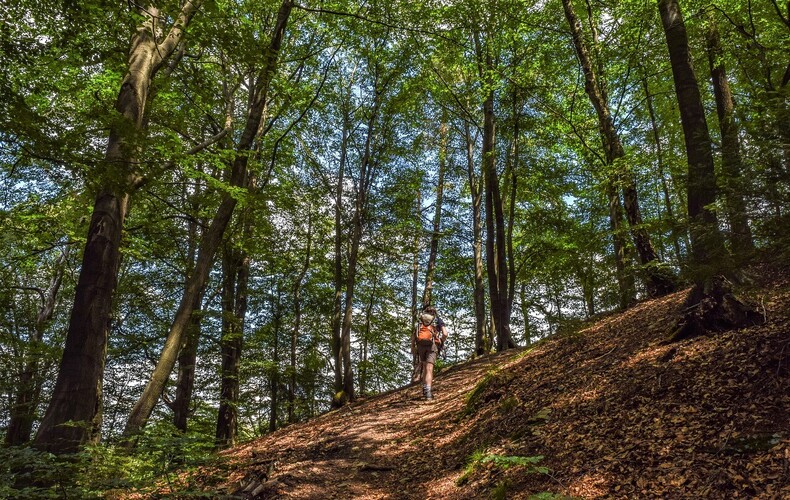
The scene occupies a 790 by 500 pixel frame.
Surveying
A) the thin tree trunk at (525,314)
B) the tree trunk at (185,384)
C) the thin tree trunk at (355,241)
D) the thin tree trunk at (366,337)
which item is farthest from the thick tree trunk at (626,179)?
the thin tree trunk at (525,314)

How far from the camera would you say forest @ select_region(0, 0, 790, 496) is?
16.1 ft

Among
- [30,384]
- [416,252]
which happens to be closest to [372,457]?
[30,384]

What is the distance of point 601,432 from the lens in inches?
162

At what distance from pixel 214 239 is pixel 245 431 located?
1386cm

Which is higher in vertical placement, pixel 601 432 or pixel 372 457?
pixel 601 432

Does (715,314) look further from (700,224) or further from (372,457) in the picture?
(372,457)

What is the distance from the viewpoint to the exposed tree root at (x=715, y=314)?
4715mm

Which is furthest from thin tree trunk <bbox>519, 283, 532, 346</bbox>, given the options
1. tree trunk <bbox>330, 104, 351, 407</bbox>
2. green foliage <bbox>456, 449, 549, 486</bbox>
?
green foliage <bbox>456, 449, 549, 486</bbox>

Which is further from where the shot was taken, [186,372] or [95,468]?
[186,372]

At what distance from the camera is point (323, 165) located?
608 inches

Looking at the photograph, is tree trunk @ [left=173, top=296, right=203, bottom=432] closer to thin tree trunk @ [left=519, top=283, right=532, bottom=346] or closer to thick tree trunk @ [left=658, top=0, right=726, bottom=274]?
thick tree trunk @ [left=658, top=0, right=726, bottom=274]

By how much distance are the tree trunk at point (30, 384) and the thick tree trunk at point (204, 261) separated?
586 centimetres

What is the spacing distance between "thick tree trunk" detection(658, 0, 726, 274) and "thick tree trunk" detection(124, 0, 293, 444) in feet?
19.1

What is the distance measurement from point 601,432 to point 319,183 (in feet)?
42.5
